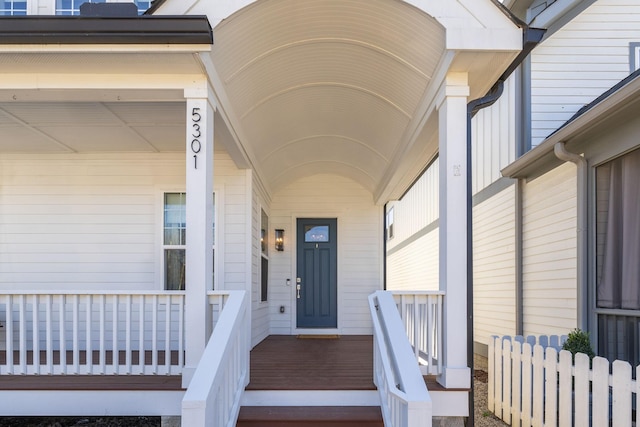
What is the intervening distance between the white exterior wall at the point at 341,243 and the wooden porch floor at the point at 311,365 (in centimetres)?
111

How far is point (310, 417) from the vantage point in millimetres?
3938

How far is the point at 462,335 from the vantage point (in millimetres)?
3936

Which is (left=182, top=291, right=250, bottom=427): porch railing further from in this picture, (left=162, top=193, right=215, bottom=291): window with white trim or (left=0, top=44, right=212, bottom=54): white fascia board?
(left=162, top=193, right=215, bottom=291): window with white trim

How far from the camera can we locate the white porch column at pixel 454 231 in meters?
3.92

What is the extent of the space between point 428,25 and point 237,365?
2.93m

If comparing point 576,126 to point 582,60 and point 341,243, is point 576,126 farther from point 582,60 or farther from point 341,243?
point 341,243

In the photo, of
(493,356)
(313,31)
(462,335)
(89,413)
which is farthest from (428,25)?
(89,413)

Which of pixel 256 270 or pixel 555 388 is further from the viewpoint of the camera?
pixel 256 270

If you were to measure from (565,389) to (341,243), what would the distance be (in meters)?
5.61

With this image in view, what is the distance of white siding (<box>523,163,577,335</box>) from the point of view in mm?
5863

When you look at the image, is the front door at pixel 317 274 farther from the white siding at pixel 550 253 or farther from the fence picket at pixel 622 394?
the fence picket at pixel 622 394

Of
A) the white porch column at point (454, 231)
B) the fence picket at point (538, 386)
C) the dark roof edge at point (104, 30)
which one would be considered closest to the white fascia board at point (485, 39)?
the white porch column at point (454, 231)

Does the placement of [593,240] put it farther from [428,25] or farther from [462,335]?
[428,25]

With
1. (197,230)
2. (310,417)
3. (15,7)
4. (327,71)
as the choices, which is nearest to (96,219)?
(15,7)
